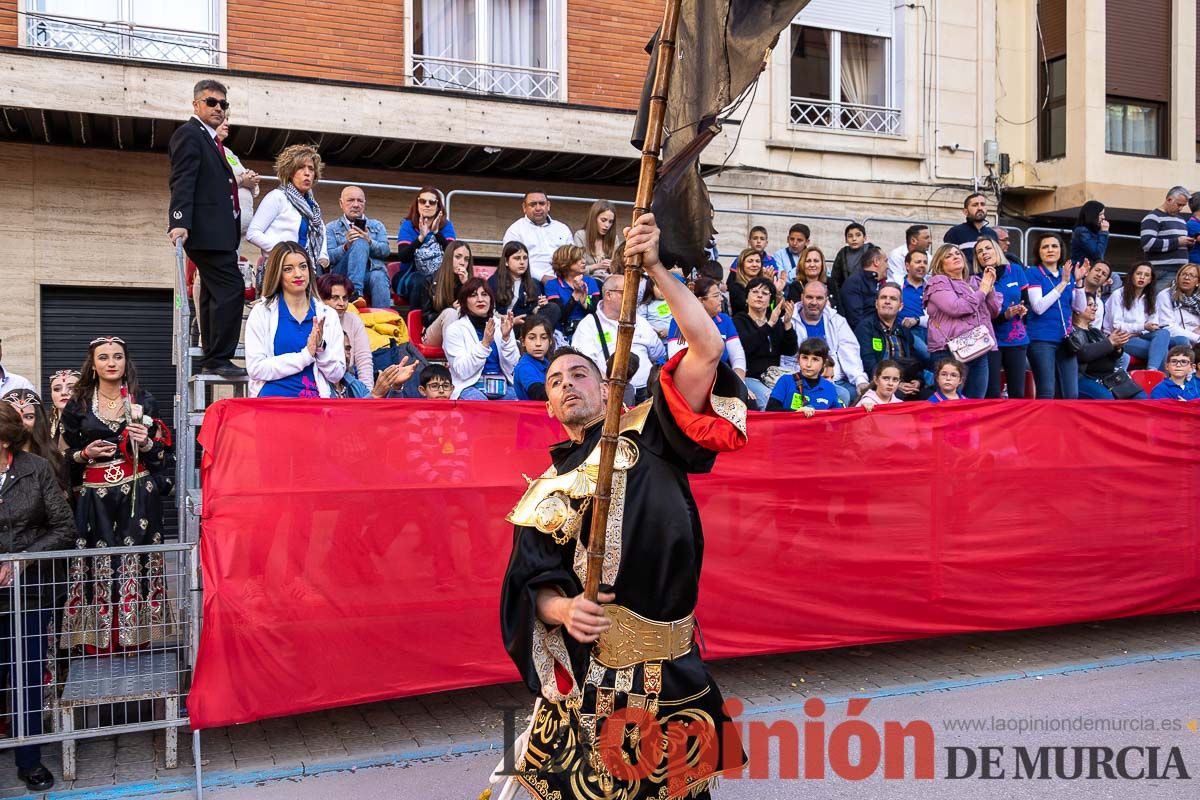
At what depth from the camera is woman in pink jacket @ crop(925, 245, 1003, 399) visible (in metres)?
9.36

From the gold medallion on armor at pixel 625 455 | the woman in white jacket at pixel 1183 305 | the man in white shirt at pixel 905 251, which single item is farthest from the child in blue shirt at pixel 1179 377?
the gold medallion on armor at pixel 625 455

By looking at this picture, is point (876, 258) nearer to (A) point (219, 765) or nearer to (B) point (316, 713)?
(B) point (316, 713)

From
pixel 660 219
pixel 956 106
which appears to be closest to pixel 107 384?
A: pixel 660 219

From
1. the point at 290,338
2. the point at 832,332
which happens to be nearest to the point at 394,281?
the point at 290,338

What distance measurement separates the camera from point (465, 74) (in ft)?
43.3

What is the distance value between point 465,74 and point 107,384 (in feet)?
25.9

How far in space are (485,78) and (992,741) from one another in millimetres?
10004

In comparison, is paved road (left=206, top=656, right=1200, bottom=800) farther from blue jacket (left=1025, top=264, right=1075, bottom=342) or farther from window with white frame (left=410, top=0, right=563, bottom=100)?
window with white frame (left=410, top=0, right=563, bottom=100)

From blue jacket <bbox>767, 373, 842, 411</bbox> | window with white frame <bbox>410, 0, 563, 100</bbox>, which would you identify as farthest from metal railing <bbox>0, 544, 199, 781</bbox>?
window with white frame <bbox>410, 0, 563, 100</bbox>

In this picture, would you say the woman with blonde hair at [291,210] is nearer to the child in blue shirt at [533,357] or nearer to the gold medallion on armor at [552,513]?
the child in blue shirt at [533,357]

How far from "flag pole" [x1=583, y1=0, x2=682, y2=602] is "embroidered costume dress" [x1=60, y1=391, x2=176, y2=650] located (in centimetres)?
313

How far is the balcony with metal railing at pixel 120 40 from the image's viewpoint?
11172mm

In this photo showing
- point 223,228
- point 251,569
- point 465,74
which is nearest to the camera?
point 251,569

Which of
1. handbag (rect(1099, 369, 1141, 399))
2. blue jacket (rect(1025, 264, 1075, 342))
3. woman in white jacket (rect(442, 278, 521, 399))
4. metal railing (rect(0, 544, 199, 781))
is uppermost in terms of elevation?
blue jacket (rect(1025, 264, 1075, 342))
